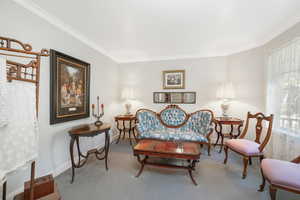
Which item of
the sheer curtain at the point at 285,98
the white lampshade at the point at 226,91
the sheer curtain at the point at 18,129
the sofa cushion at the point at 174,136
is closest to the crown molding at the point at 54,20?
the sheer curtain at the point at 18,129

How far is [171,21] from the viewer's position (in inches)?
80.0

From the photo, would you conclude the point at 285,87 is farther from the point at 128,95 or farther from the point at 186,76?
the point at 128,95

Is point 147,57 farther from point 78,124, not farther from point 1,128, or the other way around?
point 1,128

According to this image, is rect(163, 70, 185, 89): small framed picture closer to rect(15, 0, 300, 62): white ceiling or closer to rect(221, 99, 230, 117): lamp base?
rect(15, 0, 300, 62): white ceiling

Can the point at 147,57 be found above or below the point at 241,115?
above

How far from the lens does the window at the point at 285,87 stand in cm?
190

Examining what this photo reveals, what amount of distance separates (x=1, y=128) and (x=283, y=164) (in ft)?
9.16

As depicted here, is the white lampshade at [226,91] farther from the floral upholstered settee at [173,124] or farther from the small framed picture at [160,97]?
the small framed picture at [160,97]

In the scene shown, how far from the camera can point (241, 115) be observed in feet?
10.5

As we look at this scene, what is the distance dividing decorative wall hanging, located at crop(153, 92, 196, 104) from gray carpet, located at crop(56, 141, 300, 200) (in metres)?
1.73

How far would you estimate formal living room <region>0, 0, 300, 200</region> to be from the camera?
1.30m

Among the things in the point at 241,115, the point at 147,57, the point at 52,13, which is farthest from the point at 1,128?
the point at 241,115

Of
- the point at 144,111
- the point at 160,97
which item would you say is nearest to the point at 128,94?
the point at 144,111

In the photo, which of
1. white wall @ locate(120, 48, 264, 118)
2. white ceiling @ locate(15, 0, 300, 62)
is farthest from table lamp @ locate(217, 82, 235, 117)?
white ceiling @ locate(15, 0, 300, 62)
